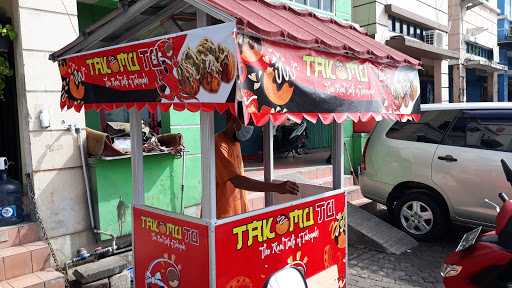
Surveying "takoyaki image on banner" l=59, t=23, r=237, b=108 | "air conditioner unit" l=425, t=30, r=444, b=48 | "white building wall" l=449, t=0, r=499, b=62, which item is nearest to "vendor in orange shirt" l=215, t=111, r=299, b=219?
"takoyaki image on banner" l=59, t=23, r=237, b=108

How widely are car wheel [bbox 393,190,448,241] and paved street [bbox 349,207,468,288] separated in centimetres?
18

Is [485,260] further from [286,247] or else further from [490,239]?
[286,247]

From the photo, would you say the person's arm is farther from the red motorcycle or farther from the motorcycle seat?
the motorcycle seat

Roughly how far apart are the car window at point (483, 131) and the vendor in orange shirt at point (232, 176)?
3.41m

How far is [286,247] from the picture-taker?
3.12m

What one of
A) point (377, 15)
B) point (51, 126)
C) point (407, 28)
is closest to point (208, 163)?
Result: point (51, 126)

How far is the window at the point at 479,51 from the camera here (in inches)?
707

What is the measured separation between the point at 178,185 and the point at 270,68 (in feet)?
12.1

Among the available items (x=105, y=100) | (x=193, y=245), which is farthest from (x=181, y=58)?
A: (x=193, y=245)

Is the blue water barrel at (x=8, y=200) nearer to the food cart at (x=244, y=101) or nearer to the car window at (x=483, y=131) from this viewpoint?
the food cart at (x=244, y=101)

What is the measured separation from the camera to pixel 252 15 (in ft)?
7.79

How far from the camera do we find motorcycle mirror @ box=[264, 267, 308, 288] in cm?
292

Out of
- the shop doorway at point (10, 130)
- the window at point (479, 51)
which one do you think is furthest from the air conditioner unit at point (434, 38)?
the shop doorway at point (10, 130)

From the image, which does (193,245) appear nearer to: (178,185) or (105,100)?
(105,100)
